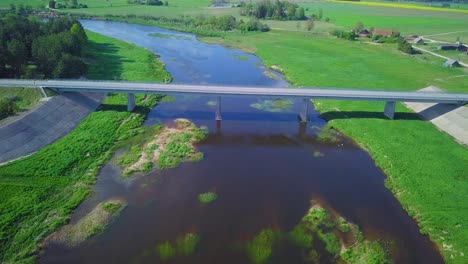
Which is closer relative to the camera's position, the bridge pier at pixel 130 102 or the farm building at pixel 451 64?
the bridge pier at pixel 130 102

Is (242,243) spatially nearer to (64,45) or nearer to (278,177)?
(278,177)

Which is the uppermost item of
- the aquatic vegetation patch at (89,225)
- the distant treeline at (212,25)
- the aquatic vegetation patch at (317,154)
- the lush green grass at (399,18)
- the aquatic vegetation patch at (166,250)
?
the lush green grass at (399,18)

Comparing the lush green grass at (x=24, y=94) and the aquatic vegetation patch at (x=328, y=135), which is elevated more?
the lush green grass at (x=24, y=94)

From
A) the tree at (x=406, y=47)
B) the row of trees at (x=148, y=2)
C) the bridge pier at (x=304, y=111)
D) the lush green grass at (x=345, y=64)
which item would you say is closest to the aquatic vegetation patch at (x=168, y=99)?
the bridge pier at (x=304, y=111)

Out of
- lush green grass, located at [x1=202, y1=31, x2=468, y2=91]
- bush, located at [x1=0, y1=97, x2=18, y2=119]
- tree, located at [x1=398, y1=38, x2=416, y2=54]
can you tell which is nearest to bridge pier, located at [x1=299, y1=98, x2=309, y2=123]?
lush green grass, located at [x1=202, y1=31, x2=468, y2=91]

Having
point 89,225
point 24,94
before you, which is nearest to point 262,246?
point 89,225

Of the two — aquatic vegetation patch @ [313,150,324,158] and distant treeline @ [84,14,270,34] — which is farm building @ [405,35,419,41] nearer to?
distant treeline @ [84,14,270,34]

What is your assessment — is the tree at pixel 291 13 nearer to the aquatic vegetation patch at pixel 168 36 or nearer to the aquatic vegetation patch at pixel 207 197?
the aquatic vegetation patch at pixel 168 36

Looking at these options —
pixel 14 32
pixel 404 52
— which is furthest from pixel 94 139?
pixel 404 52
